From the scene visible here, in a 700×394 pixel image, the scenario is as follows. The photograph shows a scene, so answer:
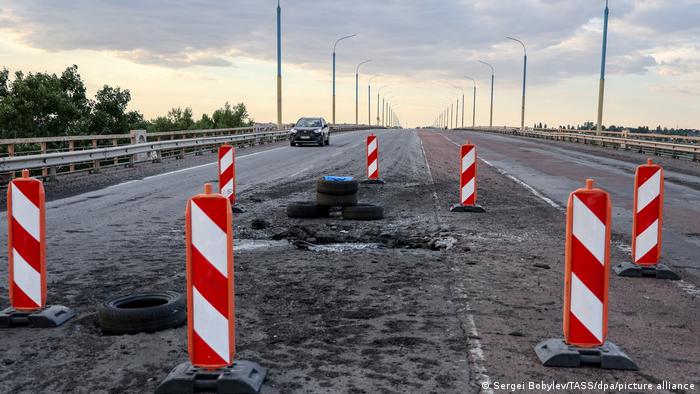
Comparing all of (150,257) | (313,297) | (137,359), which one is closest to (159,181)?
(150,257)

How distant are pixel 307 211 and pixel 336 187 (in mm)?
627

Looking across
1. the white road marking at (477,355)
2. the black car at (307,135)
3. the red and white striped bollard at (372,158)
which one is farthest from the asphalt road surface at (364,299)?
the black car at (307,135)

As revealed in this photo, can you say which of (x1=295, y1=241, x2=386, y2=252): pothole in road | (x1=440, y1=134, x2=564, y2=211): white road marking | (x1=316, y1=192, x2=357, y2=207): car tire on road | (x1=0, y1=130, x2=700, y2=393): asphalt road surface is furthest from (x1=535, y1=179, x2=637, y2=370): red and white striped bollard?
(x1=440, y1=134, x2=564, y2=211): white road marking

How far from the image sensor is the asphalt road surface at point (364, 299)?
13.8 feet

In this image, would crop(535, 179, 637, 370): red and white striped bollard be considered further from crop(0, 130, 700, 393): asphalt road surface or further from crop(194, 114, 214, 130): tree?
crop(194, 114, 214, 130): tree

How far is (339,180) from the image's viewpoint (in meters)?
10.9

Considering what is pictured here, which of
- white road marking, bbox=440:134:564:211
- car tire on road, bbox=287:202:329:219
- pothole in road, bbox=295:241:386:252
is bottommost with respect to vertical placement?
pothole in road, bbox=295:241:386:252

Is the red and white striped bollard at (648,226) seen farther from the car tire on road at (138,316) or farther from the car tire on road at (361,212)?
the car tire on road at (138,316)

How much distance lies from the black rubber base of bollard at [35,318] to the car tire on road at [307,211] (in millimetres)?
5549

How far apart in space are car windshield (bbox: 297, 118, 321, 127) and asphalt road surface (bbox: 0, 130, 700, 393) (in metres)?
26.4

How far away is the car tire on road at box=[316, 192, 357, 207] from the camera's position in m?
10.6

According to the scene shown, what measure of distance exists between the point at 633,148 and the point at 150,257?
34.8 meters

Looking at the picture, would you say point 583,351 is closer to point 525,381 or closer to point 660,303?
point 525,381

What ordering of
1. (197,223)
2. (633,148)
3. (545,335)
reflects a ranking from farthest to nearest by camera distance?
(633,148), (545,335), (197,223)
